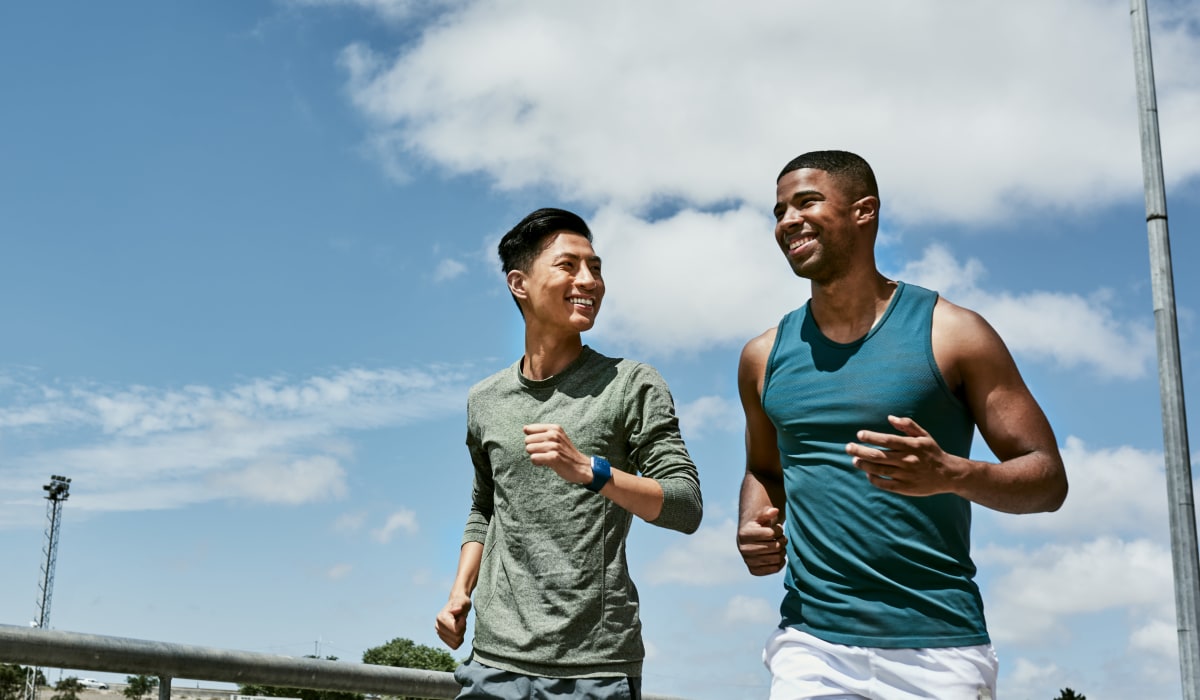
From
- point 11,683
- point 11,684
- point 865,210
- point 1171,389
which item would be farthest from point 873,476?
point 11,684

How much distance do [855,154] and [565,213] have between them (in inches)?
41.2

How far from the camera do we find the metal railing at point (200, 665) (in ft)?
11.2

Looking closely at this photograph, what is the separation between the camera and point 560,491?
3711 millimetres

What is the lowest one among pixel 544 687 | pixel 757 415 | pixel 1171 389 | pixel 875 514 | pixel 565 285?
pixel 544 687

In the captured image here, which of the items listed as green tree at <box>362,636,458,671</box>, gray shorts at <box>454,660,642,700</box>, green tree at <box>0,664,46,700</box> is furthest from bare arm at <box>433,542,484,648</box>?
green tree at <box>362,636,458,671</box>

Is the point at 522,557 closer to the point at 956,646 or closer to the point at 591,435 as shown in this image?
the point at 591,435

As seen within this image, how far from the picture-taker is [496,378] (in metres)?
4.26

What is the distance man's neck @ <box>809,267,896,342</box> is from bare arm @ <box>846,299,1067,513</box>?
0.60 feet

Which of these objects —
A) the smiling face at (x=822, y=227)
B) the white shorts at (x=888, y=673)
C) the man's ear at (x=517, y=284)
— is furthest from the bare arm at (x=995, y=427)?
the man's ear at (x=517, y=284)

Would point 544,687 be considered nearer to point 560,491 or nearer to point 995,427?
point 560,491

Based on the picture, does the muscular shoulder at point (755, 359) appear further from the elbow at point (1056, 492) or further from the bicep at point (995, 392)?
the elbow at point (1056, 492)

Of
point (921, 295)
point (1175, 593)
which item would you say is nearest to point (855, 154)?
point (921, 295)

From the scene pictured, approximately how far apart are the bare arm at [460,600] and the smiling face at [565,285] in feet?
2.70

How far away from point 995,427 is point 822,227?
2.51 ft
